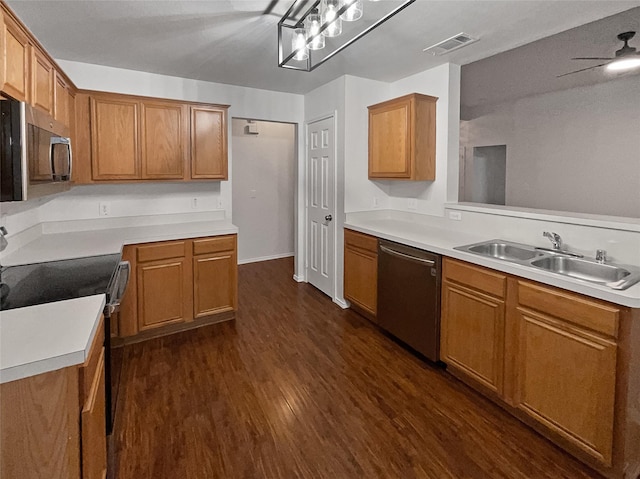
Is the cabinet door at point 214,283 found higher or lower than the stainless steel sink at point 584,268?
lower

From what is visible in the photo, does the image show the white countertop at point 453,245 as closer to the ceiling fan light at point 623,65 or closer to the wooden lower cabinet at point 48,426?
the wooden lower cabinet at point 48,426

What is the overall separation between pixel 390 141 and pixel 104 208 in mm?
2820

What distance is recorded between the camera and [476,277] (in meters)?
2.30

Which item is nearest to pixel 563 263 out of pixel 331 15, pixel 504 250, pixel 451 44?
pixel 504 250

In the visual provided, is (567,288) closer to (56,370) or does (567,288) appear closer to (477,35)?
(477,35)

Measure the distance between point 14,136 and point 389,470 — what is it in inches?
85.7

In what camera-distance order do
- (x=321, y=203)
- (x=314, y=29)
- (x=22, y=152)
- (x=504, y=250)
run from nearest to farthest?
(x=22, y=152)
(x=314, y=29)
(x=504, y=250)
(x=321, y=203)

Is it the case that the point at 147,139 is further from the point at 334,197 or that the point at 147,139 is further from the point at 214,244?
the point at 334,197

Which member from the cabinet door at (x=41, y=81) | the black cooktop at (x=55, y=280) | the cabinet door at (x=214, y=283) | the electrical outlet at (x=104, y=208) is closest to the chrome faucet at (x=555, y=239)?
the cabinet door at (x=214, y=283)

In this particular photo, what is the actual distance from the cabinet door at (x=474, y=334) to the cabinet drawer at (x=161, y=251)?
2.22m

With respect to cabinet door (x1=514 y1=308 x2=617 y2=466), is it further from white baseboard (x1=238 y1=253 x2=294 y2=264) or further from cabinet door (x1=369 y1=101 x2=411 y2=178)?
white baseboard (x1=238 y1=253 x2=294 y2=264)

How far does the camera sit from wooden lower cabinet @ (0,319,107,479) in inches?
41.1

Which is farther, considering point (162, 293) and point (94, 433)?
point (162, 293)

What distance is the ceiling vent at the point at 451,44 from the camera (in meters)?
2.63
